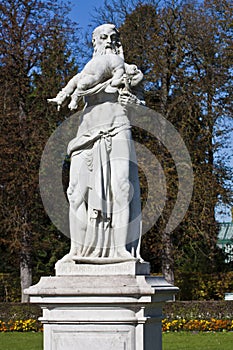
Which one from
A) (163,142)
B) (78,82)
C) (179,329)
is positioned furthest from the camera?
(163,142)

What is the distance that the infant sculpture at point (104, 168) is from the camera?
720 cm

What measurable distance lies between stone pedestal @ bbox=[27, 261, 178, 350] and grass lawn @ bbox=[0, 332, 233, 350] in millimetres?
6018

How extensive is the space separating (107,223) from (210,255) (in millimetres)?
14413

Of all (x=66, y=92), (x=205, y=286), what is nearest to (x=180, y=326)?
(x=205, y=286)

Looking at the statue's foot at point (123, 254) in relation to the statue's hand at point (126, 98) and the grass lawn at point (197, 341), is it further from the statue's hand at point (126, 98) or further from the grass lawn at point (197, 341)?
the grass lawn at point (197, 341)

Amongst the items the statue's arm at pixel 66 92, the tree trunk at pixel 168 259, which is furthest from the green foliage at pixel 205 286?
the statue's arm at pixel 66 92

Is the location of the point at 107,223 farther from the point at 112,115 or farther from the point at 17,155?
the point at 17,155

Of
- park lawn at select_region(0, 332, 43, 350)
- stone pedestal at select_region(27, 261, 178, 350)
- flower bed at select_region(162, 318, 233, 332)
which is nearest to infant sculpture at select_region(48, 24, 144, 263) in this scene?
stone pedestal at select_region(27, 261, 178, 350)

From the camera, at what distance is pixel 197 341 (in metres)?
13.8

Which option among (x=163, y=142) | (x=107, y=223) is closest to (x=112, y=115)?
(x=107, y=223)

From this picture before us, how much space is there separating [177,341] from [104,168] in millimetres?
7180

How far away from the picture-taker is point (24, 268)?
20.9 m

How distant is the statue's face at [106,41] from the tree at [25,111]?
12.6 m

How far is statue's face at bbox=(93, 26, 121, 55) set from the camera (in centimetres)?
760
